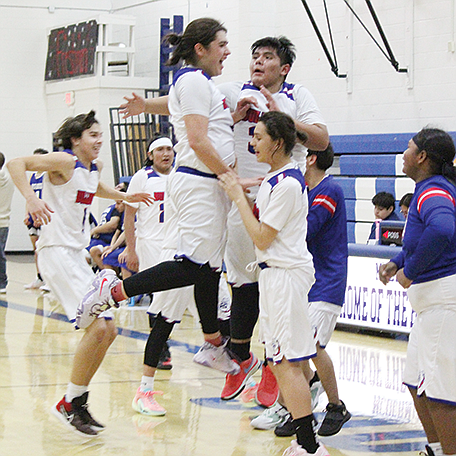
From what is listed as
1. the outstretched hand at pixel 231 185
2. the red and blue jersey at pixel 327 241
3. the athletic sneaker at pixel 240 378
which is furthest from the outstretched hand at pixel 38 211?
the athletic sneaker at pixel 240 378

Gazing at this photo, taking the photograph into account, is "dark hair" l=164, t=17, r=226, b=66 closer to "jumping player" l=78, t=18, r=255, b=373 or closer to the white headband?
"jumping player" l=78, t=18, r=255, b=373

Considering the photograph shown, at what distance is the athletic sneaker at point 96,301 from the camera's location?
4.03 meters

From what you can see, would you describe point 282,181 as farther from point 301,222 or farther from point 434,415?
point 434,415

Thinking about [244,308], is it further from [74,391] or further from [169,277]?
[74,391]

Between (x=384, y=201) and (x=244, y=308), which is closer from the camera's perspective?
(x=244, y=308)

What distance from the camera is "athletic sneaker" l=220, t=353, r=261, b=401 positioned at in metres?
4.64

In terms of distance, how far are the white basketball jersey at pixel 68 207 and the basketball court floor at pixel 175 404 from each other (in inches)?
40.1

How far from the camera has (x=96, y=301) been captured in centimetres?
403

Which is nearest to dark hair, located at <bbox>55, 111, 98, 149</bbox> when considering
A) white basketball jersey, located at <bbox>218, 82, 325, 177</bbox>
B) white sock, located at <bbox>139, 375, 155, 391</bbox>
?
white basketball jersey, located at <bbox>218, 82, 325, 177</bbox>

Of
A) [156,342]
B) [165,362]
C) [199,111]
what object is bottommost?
[165,362]

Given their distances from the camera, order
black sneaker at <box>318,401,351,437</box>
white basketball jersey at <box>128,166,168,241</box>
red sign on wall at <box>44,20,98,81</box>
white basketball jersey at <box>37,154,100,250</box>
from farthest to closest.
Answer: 1. red sign on wall at <box>44,20,98,81</box>
2. white basketball jersey at <box>128,166,168,241</box>
3. white basketball jersey at <box>37,154,100,250</box>
4. black sneaker at <box>318,401,351,437</box>

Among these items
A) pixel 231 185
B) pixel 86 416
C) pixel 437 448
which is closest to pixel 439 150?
pixel 231 185

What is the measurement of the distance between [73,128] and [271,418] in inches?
76.5

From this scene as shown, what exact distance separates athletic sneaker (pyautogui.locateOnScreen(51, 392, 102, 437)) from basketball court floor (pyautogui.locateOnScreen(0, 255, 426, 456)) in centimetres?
5
